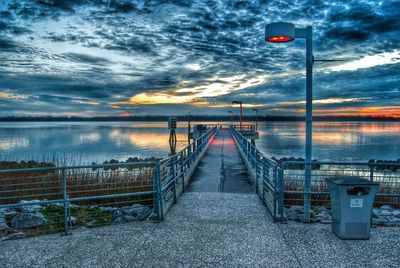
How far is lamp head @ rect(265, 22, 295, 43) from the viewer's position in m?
6.09

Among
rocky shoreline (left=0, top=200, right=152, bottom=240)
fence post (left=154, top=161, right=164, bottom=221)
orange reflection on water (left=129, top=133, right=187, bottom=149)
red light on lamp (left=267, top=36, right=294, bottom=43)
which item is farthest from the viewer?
orange reflection on water (left=129, top=133, right=187, bottom=149)

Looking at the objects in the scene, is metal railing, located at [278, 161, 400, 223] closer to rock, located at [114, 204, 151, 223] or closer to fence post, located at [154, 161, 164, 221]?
fence post, located at [154, 161, 164, 221]

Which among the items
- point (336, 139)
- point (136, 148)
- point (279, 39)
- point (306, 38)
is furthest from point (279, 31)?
point (336, 139)

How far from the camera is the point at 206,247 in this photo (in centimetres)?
549

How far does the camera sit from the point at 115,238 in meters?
5.93

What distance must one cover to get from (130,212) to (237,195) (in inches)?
132

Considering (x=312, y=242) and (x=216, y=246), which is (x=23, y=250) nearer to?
(x=216, y=246)

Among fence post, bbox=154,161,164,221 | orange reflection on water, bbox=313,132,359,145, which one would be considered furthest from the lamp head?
orange reflection on water, bbox=313,132,359,145

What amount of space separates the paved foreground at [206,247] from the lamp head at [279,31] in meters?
3.80

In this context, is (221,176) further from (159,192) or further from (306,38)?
(306,38)

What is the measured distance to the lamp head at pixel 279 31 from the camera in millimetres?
6094

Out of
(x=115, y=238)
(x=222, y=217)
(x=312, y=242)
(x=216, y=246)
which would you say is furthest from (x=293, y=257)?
(x=115, y=238)

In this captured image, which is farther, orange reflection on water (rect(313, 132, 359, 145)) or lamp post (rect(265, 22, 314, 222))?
orange reflection on water (rect(313, 132, 359, 145))

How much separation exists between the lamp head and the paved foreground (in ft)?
12.5
